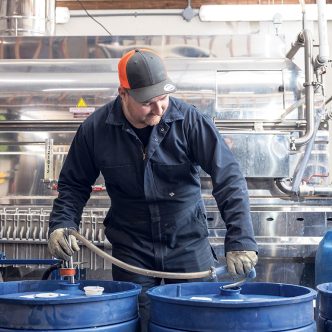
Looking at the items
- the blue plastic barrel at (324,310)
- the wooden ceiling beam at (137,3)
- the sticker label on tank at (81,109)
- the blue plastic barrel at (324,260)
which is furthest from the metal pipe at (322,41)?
the wooden ceiling beam at (137,3)

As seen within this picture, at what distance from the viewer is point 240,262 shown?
A: 70.2 inches

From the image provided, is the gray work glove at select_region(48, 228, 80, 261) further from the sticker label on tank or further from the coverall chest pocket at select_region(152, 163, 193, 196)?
the sticker label on tank

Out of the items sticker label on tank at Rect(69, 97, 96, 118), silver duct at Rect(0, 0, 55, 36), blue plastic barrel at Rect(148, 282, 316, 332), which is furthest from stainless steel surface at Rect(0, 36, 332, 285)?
blue plastic barrel at Rect(148, 282, 316, 332)

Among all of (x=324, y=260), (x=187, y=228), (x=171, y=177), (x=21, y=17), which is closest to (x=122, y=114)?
(x=171, y=177)

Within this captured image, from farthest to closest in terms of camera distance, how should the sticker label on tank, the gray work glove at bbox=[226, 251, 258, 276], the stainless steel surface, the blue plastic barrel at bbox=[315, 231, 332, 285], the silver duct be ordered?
the silver duct
the sticker label on tank
the stainless steel surface
the blue plastic barrel at bbox=[315, 231, 332, 285]
the gray work glove at bbox=[226, 251, 258, 276]

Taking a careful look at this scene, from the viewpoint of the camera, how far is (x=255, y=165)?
3.21 meters

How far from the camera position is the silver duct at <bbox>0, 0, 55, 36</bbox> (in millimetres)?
3934

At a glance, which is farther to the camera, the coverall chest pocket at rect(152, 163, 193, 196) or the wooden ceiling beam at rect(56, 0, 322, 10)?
the wooden ceiling beam at rect(56, 0, 322, 10)

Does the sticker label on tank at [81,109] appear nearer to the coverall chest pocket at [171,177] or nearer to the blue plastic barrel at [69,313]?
the coverall chest pocket at [171,177]

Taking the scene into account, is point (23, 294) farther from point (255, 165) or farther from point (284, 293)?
point (255, 165)

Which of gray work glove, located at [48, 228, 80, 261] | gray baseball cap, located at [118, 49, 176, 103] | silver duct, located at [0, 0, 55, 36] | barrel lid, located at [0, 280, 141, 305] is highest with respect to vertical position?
silver duct, located at [0, 0, 55, 36]

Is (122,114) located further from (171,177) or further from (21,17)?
(21,17)

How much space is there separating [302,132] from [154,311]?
76.2 inches

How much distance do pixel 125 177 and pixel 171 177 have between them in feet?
0.48
